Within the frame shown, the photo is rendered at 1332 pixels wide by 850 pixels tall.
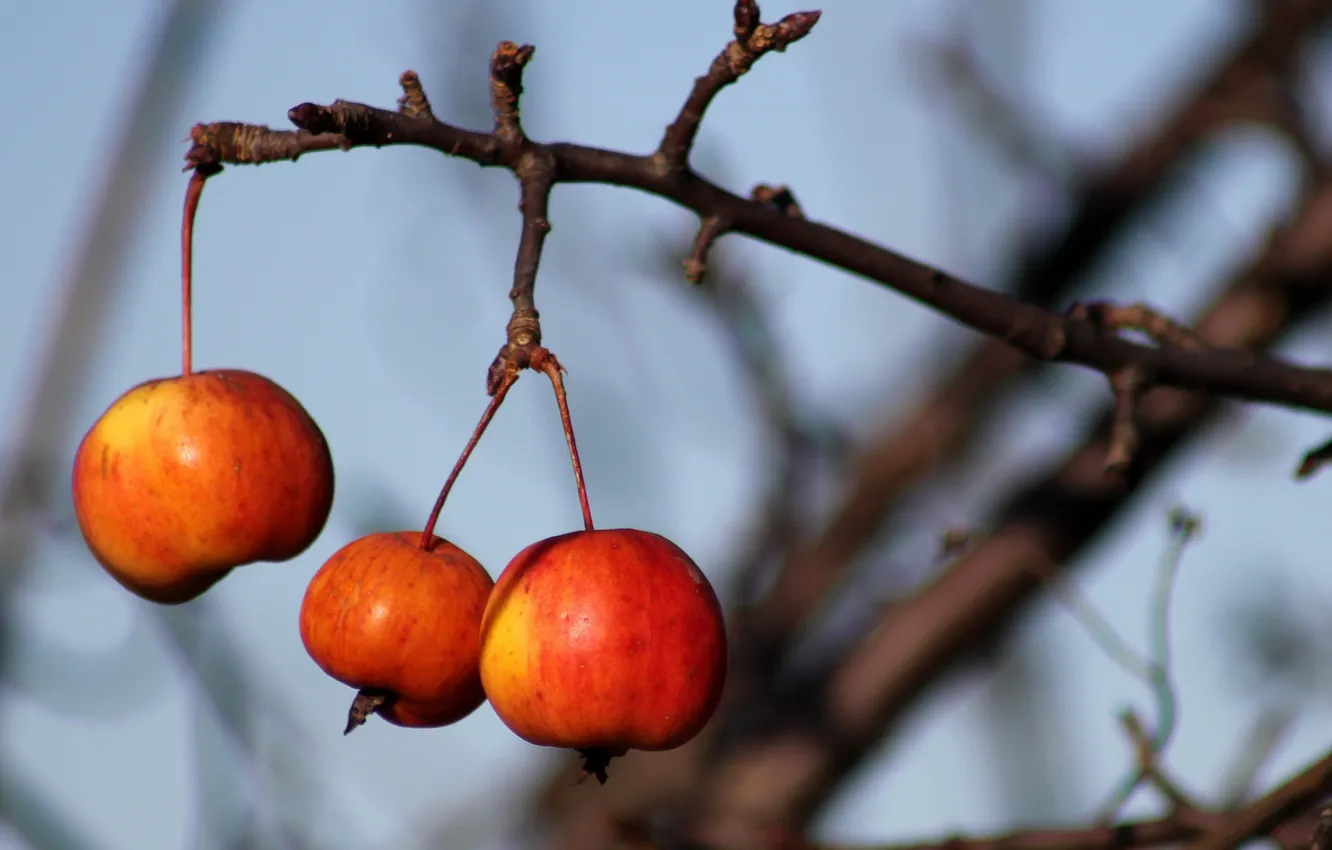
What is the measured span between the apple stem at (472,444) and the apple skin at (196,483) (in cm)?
18

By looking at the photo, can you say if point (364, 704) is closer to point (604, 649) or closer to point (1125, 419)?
point (604, 649)

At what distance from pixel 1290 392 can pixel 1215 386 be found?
3.7 inches

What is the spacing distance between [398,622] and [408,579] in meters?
0.04

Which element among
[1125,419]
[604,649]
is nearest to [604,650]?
[604,649]

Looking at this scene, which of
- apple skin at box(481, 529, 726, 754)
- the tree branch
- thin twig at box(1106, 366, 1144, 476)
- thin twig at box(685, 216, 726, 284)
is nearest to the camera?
apple skin at box(481, 529, 726, 754)

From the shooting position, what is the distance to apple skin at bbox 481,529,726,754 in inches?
57.0

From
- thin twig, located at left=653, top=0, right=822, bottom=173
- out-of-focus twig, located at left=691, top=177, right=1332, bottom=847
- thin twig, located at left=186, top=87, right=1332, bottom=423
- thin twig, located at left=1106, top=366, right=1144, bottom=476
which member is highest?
thin twig, located at left=653, top=0, right=822, bottom=173

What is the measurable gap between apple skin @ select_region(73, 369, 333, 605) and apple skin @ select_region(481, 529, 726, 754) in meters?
0.32

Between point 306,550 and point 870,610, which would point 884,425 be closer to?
point 870,610

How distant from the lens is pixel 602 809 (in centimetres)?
359

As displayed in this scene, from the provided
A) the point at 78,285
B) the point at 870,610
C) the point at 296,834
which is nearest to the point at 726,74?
the point at 78,285

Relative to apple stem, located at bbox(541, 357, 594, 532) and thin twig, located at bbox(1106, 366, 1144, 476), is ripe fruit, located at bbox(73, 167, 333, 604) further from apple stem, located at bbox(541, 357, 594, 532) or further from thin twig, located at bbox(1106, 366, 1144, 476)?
thin twig, located at bbox(1106, 366, 1144, 476)

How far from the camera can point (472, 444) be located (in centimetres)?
157

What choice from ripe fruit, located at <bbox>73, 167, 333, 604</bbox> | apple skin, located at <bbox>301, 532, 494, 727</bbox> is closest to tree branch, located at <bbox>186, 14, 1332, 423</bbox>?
ripe fruit, located at <bbox>73, 167, 333, 604</bbox>
